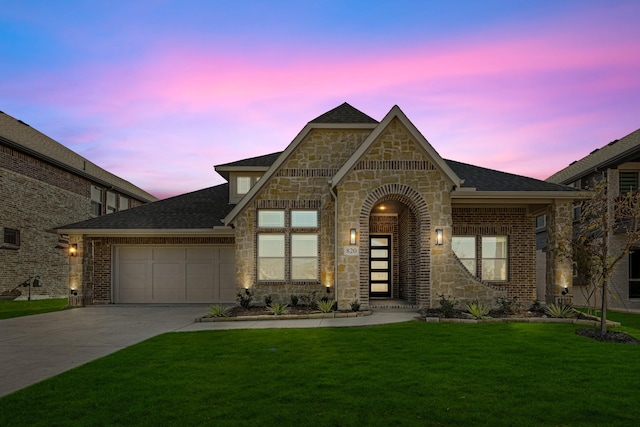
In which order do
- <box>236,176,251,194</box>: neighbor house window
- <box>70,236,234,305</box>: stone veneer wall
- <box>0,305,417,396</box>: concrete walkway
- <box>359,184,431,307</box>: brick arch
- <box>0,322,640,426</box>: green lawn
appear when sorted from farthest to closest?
<box>236,176,251,194</box>: neighbor house window, <box>70,236,234,305</box>: stone veneer wall, <box>359,184,431,307</box>: brick arch, <box>0,305,417,396</box>: concrete walkway, <box>0,322,640,426</box>: green lawn

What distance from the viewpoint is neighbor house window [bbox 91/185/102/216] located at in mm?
30344

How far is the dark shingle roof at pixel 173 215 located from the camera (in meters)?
17.5

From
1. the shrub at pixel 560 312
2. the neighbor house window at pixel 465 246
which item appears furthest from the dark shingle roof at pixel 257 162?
the shrub at pixel 560 312

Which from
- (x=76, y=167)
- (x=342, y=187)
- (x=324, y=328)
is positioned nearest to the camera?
(x=324, y=328)

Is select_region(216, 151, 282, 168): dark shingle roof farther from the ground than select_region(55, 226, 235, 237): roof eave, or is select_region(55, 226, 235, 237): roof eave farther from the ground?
select_region(216, 151, 282, 168): dark shingle roof

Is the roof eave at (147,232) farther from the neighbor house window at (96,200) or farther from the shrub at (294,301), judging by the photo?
the neighbor house window at (96,200)

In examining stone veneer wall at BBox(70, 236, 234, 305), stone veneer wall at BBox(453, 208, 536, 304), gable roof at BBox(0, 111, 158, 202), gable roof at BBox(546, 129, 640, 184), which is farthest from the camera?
gable roof at BBox(0, 111, 158, 202)

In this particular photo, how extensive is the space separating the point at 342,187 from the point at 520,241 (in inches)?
298

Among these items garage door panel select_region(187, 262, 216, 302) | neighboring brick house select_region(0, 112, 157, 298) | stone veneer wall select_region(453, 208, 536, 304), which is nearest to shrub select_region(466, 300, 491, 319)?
stone veneer wall select_region(453, 208, 536, 304)

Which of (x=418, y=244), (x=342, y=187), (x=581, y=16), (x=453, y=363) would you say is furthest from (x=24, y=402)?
(x=581, y=16)

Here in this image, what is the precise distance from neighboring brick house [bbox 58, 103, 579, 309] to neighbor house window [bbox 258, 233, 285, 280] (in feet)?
0.12

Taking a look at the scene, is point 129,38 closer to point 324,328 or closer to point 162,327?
point 162,327

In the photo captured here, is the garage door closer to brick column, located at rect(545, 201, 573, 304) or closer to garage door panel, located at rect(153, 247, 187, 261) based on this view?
garage door panel, located at rect(153, 247, 187, 261)

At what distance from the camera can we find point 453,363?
7340 mm
